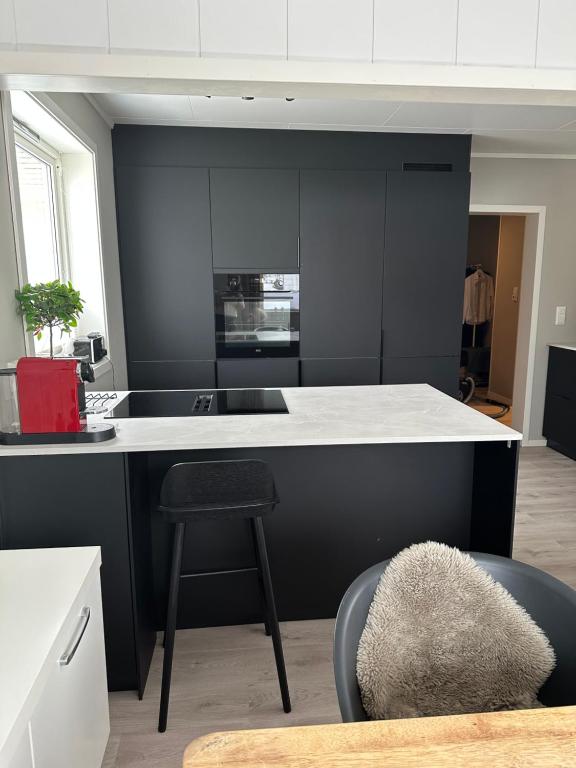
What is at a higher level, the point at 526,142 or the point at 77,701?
the point at 526,142

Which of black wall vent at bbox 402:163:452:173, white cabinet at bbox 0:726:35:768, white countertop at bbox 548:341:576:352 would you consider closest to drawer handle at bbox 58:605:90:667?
white cabinet at bbox 0:726:35:768

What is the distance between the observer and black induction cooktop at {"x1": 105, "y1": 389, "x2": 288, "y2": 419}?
7.09 ft

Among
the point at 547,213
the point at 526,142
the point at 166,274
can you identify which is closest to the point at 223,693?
the point at 166,274

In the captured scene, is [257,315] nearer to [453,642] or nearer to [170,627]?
[170,627]

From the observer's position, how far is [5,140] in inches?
78.5

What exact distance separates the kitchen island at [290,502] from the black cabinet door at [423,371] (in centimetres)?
173

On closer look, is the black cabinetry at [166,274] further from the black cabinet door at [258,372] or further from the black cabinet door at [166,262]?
the black cabinet door at [258,372]

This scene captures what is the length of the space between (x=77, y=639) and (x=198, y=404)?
1.27m

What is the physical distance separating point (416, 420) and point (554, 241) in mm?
3571

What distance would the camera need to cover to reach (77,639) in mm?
1131

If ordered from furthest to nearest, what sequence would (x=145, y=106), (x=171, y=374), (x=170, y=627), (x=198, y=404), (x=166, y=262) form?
1. (x=171, y=374)
2. (x=166, y=262)
3. (x=145, y=106)
4. (x=198, y=404)
5. (x=170, y=627)

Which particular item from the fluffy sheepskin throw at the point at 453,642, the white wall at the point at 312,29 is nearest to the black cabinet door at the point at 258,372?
the white wall at the point at 312,29

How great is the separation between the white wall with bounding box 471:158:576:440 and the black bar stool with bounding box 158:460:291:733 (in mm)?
3777

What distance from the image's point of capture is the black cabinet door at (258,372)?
13.1 ft
